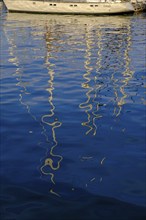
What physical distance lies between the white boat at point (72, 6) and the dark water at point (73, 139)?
154ft

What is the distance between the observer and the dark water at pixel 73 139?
812 cm

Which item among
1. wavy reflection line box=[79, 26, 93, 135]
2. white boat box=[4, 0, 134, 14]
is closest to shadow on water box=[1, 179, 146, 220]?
wavy reflection line box=[79, 26, 93, 135]

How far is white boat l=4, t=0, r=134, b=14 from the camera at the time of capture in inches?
2746

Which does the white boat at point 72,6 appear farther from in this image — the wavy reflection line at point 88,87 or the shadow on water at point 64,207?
the shadow on water at point 64,207

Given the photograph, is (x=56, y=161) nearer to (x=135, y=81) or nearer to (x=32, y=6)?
(x=135, y=81)

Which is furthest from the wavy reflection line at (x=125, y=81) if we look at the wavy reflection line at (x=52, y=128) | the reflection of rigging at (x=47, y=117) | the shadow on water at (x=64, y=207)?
the shadow on water at (x=64, y=207)

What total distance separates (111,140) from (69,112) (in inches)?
139

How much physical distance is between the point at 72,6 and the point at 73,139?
2521 inches

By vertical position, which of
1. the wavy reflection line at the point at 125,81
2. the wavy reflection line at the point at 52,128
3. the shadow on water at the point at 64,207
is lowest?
the wavy reflection line at the point at 125,81

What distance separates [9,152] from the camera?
1088cm

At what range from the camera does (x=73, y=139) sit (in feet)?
39.0

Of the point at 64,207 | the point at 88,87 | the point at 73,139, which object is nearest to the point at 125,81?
the point at 88,87

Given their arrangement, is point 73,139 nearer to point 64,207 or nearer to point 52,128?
point 52,128

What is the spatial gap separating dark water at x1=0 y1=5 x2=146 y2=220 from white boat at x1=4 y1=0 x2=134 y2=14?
4692 centimetres
